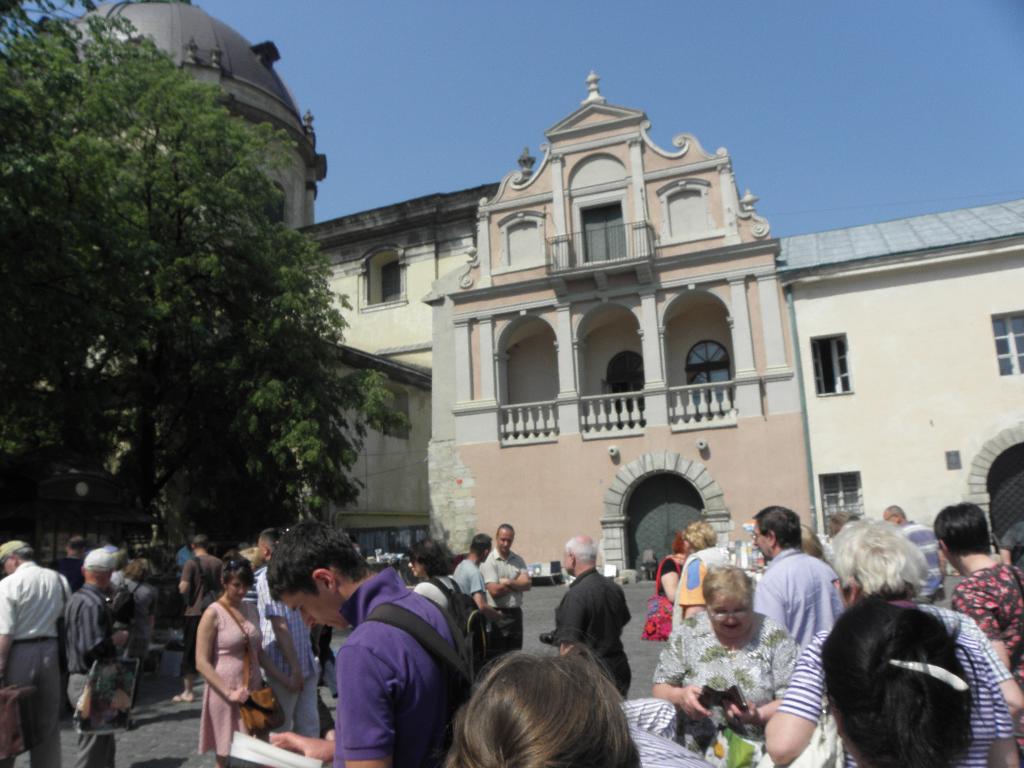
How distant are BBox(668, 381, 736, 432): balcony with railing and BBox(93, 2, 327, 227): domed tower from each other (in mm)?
22102

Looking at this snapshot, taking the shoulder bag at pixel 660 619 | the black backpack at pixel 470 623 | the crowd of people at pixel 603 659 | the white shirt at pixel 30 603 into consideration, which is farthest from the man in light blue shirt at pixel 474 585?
the white shirt at pixel 30 603

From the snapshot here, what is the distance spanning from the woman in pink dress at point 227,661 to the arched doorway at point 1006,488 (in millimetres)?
18072

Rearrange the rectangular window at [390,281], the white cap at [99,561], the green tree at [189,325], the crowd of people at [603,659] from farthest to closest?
the rectangular window at [390,281] < the green tree at [189,325] < the white cap at [99,561] < the crowd of people at [603,659]

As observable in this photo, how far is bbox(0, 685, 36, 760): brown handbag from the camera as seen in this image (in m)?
5.19

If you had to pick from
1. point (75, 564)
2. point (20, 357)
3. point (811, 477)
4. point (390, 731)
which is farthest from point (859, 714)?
point (811, 477)

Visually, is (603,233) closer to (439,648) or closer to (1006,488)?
(1006,488)

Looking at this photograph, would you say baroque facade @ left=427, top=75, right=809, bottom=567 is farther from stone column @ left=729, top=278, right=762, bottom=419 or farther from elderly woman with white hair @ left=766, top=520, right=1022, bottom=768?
elderly woman with white hair @ left=766, top=520, right=1022, bottom=768

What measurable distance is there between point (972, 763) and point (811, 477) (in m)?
18.7

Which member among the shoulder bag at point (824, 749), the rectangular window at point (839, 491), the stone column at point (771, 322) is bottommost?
the shoulder bag at point (824, 749)

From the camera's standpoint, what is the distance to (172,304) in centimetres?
2023

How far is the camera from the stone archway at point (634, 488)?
20469mm

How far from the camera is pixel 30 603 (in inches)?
223


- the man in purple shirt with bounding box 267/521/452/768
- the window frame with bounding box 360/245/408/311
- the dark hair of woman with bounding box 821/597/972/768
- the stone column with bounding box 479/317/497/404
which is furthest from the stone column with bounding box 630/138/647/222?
the dark hair of woman with bounding box 821/597/972/768

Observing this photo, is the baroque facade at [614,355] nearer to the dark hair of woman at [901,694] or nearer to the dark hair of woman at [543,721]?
the dark hair of woman at [901,694]
